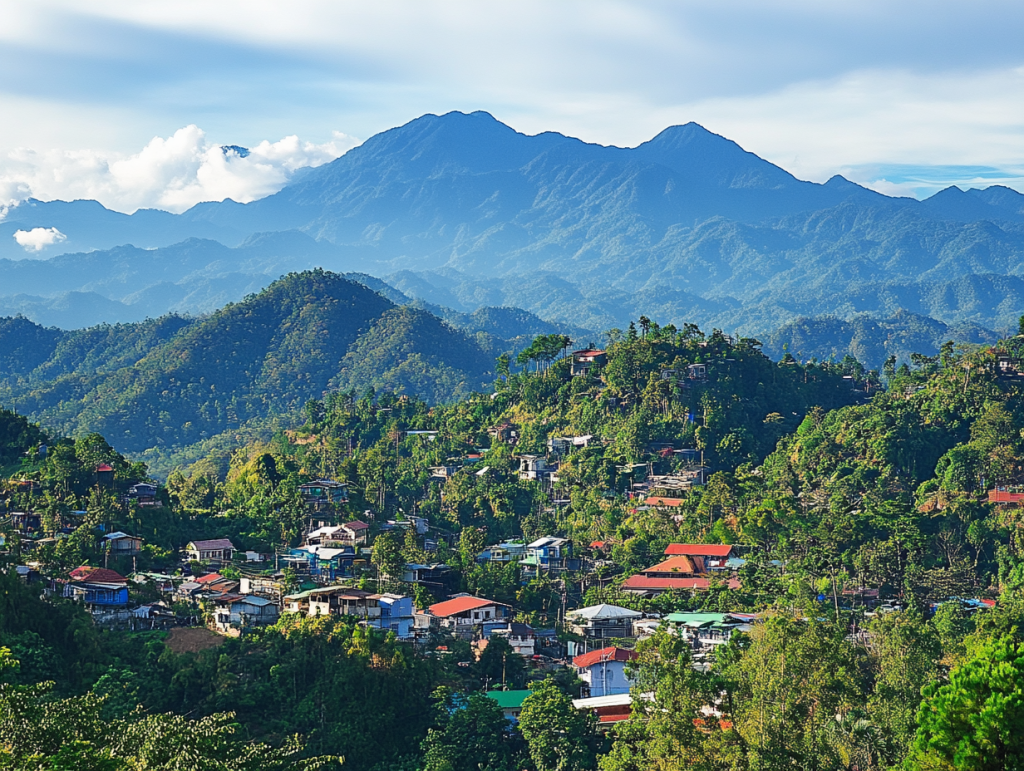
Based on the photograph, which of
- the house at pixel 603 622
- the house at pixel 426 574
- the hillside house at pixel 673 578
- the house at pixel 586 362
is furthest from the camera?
the house at pixel 586 362

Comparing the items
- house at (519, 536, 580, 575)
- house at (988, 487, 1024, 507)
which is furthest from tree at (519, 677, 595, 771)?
house at (988, 487, 1024, 507)

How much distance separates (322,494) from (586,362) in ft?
48.4

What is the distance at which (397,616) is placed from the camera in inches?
1114

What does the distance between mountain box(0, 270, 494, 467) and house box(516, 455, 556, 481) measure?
33.9m

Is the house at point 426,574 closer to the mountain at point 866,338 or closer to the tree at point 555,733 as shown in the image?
the tree at point 555,733

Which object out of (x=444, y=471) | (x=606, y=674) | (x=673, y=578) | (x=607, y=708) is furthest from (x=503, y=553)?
(x=607, y=708)

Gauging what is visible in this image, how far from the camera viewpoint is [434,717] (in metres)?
23.3

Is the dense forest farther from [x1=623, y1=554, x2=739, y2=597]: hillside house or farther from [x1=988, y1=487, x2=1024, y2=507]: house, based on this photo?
[x1=623, y1=554, x2=739, y2=597]: hillside house

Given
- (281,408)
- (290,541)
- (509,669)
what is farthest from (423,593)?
(281,408)

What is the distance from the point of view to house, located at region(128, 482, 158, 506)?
3500cm

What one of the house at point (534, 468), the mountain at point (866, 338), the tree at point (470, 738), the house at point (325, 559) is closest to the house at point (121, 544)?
the house at point (325, 559)

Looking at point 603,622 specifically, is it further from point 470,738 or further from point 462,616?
point 470,738

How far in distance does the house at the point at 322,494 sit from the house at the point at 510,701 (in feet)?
42.5

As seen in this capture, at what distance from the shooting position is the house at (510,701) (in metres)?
24.2
